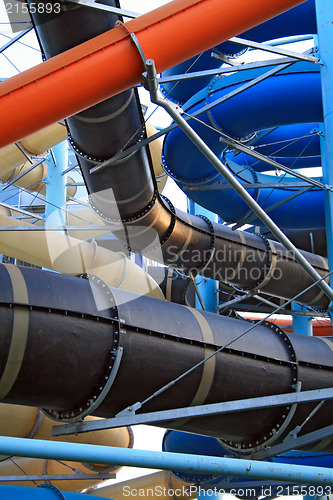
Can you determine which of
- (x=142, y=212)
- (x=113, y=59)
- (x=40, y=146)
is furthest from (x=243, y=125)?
(x=40, y=146)

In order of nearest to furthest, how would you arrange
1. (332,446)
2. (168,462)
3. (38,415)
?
(168,462) → (332,446) → (38,415)

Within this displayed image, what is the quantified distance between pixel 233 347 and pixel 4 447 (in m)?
3.56

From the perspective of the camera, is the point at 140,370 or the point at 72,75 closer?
the point at 72,75

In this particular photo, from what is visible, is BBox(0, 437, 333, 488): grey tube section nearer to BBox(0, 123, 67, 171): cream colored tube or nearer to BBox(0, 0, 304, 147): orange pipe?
BBox(0, 0, 304, 147): orange pipe

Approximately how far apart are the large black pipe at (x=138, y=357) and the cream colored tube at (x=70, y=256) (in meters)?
4.06

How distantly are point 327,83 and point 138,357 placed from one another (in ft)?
12.8

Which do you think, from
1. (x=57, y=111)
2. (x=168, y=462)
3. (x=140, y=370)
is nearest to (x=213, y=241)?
(x=140, y=370)

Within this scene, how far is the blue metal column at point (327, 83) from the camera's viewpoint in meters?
7.00

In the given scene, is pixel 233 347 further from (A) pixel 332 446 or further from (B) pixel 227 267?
(B) pixel 227 267

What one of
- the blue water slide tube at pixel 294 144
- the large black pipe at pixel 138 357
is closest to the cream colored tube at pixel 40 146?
the blue water slide tube at pixel 294 144

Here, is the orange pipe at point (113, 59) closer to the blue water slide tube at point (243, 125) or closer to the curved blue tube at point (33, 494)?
the blue water slide tube at point (243, 125)

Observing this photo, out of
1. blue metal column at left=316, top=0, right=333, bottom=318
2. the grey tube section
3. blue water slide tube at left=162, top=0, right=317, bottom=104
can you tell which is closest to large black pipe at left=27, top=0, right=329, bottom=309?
blue water slide tube at left=162, top=0, right=317, bottom=104

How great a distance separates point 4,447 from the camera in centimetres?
277

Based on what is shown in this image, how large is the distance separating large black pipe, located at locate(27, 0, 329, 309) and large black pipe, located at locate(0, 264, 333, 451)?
181 cm
